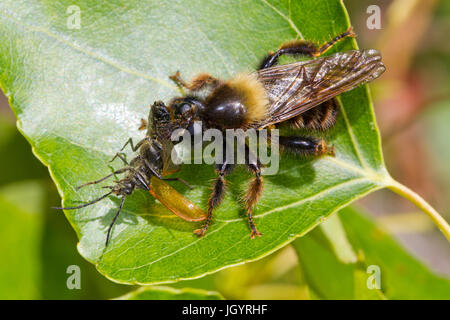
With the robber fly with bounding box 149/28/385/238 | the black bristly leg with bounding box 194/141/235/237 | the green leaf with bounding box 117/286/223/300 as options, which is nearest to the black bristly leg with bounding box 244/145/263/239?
the robber fly with bounding box 149/28/385/238

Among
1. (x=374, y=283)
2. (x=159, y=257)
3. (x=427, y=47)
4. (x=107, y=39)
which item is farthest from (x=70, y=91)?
(x=427, y=47)

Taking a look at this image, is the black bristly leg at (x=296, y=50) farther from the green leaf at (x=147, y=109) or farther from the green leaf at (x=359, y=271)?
the green leaf at (x=359, y=271)

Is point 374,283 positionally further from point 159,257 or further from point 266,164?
point 159,257

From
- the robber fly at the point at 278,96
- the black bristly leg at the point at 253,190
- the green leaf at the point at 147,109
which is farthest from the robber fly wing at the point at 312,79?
the black bristly leg at the point at 253,190

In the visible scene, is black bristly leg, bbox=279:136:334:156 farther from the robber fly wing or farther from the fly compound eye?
the fly compound eye

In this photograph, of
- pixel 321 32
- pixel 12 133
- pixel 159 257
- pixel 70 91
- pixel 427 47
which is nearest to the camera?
pixel 159 257

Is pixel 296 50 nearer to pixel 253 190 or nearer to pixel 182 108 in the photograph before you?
pixel 182 108

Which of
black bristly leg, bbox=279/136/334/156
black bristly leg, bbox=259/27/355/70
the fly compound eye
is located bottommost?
black bristly leg, bbox=279/136/334/156
